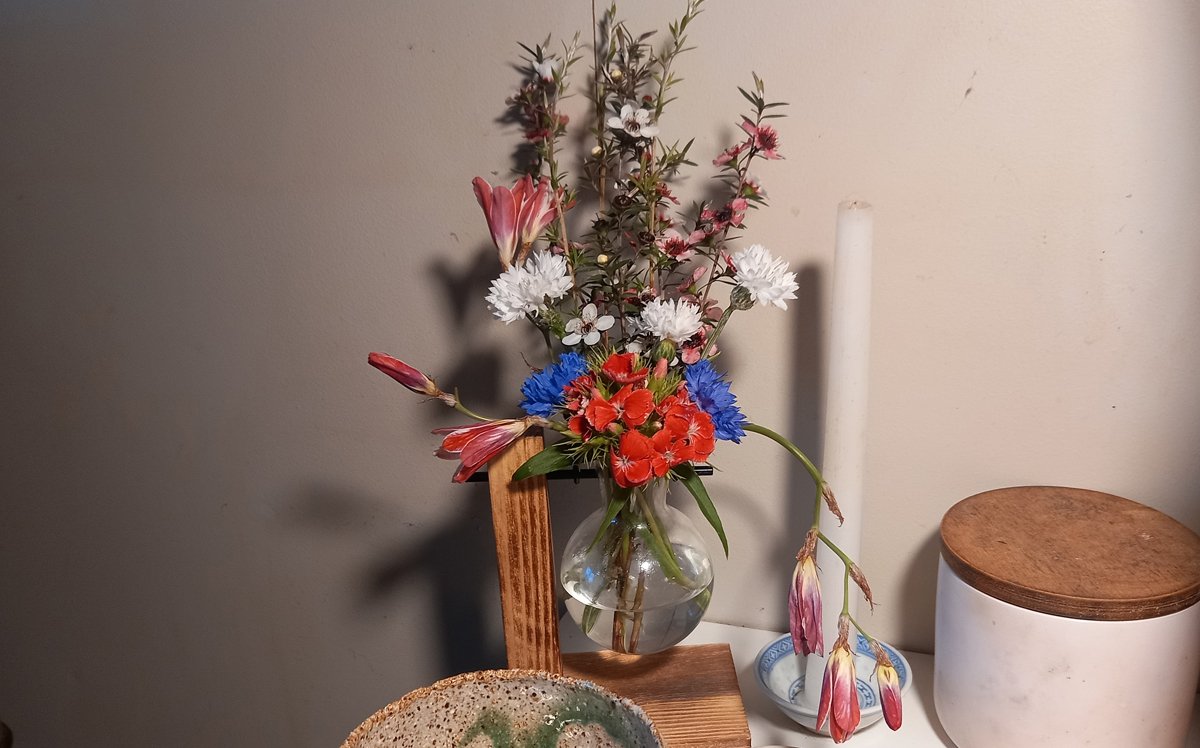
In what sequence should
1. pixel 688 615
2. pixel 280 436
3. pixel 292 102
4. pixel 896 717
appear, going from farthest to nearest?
1. pixel 280 436
2. pixel 292 102
3. pixel 688 615
4. pixel 896 717

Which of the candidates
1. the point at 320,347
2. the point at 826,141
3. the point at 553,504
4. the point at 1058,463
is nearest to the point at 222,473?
the point at 320,347

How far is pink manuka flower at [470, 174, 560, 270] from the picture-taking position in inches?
23.2

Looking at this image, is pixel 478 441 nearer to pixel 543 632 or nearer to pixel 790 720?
pixel 543 632

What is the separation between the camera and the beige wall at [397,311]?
646 mm

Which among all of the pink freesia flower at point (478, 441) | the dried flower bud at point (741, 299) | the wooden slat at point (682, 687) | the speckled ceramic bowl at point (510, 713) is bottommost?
the wooden slat at point (682, 687)

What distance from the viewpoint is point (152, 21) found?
2.82 ft

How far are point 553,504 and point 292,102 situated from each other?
0.44m

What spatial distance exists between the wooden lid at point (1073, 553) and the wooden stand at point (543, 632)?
0.19 metres

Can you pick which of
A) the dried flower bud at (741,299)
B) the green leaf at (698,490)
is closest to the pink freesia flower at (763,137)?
the dried flower bud at (741,299)

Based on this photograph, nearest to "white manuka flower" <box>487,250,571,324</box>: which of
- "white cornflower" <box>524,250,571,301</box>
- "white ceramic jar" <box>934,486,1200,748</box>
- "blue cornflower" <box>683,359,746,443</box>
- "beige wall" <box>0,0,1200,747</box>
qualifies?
"white cornflower" <box>524,250,571,301</box>

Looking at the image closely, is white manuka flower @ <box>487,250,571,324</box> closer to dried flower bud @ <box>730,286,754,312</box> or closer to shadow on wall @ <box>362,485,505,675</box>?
dried flower bud @ <box>730,286,754,312</box>

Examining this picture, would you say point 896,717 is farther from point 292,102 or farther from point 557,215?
point 292,102

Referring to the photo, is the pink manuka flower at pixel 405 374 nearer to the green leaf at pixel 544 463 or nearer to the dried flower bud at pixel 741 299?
the green leaf at pixel 544 463

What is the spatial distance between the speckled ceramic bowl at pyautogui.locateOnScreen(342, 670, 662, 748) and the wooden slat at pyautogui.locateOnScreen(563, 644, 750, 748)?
3.6 inches
